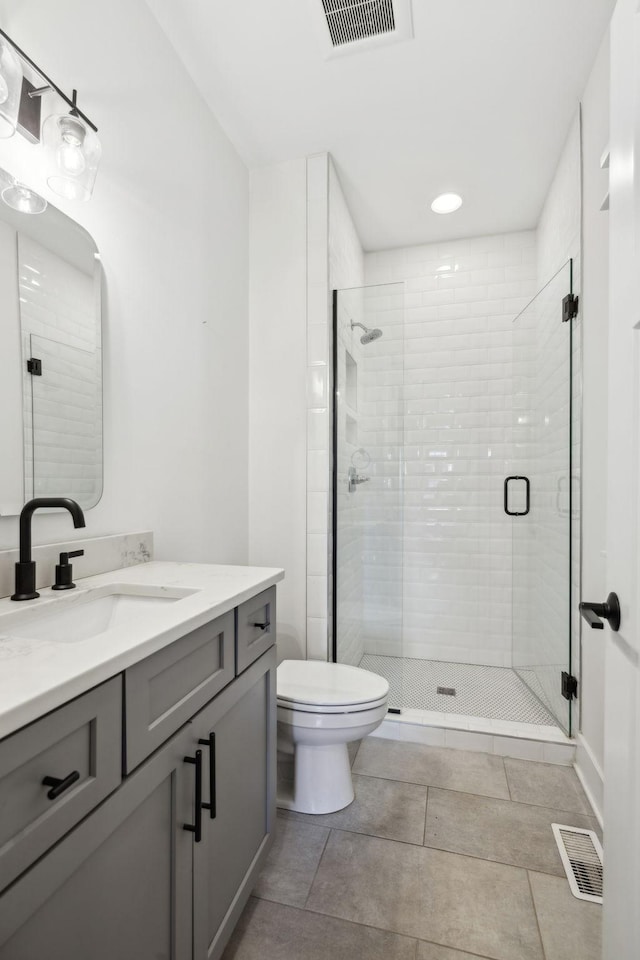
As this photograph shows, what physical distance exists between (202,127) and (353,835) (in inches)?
110

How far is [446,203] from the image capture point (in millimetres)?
2732

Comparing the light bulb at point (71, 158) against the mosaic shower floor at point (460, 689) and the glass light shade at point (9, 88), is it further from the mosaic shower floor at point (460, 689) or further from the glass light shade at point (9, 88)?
the mosaic shower floor at point (460, 689)

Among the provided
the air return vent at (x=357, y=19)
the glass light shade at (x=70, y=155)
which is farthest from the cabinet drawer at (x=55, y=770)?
the air return vent at (x=357, y=19)

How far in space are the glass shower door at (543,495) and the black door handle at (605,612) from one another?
133 centimetres

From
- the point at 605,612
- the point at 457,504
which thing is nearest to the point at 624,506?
the point at 605,612

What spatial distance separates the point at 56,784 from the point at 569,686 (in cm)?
210

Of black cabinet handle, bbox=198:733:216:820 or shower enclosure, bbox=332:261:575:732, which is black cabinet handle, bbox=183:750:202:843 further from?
shower enclosure, bbox=332:261:575:732

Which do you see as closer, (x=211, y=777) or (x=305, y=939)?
(x=211, y=777)

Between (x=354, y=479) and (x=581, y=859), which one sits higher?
(x=354, y=479)

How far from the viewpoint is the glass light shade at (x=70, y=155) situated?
1.17 m

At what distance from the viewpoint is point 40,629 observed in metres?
1.00

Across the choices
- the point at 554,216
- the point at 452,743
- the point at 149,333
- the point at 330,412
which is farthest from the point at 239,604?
the point at 554,216

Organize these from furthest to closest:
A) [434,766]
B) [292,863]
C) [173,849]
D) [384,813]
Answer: [434,766]
[384,813]
[292,863]
[173,849]

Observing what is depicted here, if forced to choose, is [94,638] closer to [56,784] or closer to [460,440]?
[56,784]
